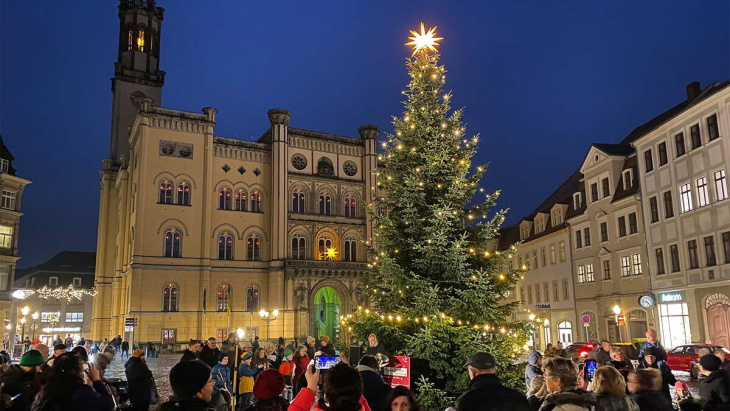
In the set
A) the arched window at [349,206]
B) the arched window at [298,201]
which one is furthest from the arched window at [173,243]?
the arched window at [349,206]

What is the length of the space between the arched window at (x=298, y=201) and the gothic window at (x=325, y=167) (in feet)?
8.71

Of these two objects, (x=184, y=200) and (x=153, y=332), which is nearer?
(x=153, y=332)

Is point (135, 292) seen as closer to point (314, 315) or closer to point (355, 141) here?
point (314, 315)

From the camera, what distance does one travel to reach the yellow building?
44375mm

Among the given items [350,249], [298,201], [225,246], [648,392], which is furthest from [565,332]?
[648,392]

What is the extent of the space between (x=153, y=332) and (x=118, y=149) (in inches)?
933

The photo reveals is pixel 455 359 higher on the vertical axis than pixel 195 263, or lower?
lower

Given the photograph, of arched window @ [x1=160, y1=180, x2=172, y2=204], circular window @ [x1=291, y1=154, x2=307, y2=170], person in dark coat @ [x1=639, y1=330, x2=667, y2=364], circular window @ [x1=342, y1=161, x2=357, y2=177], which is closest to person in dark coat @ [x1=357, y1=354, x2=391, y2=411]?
person in dark coat @ [x1=639, y1=330, x2=667, y2=364]

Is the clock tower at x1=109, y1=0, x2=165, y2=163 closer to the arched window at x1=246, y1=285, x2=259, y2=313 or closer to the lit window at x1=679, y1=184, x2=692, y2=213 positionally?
the arched window at x1=246, y1=285, x2=259, y2=313

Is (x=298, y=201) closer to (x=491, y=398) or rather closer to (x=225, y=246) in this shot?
(x=225, y=246)

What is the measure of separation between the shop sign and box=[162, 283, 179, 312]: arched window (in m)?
33.8

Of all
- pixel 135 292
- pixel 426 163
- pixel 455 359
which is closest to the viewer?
pixel 455 359

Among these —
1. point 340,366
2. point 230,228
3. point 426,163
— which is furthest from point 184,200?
point 340,366

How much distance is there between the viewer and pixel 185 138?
4653cm
